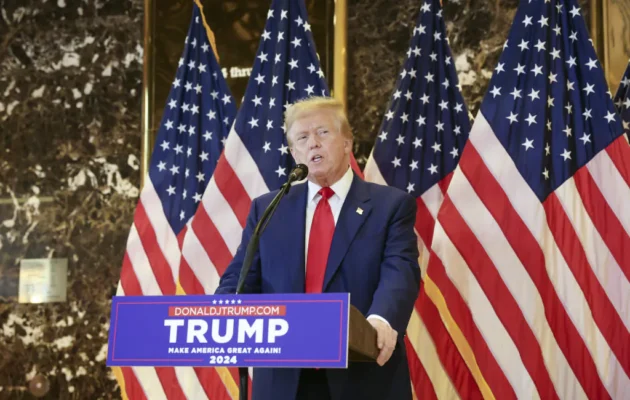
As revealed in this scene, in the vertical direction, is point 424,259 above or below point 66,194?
below

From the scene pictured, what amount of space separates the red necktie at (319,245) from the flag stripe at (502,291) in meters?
0.92

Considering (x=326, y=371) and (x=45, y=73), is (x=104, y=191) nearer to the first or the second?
(x=45, y=73)

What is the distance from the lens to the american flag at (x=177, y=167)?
3.96 metres

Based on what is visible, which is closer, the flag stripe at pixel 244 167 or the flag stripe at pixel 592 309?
the flag stripe at pixel 592 309

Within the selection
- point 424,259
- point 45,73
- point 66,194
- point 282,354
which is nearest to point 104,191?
point 66,194

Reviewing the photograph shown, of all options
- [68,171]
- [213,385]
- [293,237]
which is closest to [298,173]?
[293,237]

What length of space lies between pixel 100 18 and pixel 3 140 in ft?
2.85

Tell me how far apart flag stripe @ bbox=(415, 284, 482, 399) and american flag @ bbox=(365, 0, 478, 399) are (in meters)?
0.26

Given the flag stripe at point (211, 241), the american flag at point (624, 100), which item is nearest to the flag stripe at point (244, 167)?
the flag stripe at point (211, 241)

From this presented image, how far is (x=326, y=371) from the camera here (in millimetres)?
2471

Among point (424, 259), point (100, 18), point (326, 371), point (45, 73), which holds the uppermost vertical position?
point (100, 18)

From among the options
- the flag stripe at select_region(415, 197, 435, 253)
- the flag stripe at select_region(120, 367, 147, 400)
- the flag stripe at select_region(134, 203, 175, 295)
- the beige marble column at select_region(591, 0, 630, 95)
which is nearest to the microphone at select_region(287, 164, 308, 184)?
the flag stripe at select_region(415, 197, 435, 253)

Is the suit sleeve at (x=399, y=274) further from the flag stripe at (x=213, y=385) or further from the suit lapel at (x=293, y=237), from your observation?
the flag stripe at (x=213, y=385)

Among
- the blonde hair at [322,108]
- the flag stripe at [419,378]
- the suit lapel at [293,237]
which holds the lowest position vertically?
the flag stripe at [419,378]
